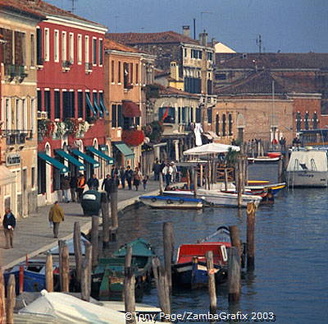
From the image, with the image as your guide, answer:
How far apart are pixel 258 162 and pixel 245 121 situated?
26.1 meters

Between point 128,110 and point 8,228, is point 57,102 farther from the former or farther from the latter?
point 8,228

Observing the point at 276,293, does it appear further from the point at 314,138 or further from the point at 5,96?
the point at 314,138

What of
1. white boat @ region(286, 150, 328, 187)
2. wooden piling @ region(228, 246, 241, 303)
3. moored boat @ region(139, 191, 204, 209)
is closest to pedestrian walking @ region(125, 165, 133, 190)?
moored boat @ region(139, 191, 204, 209)

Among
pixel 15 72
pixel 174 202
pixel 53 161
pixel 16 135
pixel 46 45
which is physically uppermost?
pixel 46 45

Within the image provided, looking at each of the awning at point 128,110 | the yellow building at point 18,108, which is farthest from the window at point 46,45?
the awning at point 128,110

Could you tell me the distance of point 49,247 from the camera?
1494 inches

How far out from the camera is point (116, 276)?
33.1 m

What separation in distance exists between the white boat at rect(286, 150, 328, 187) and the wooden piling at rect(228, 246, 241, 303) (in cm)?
4406

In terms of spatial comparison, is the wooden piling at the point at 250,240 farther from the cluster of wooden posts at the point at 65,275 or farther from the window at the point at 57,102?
the window at the point at 57,102

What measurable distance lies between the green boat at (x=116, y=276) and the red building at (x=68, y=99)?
16.9 m

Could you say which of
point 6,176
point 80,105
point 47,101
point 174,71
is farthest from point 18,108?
point 174,71

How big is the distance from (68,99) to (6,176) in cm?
1675

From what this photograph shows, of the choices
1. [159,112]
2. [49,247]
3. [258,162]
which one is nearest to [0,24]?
[49,247]

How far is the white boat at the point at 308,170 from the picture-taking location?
Answer: 76.5m
